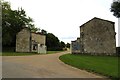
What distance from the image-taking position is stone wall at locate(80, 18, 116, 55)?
55812mm

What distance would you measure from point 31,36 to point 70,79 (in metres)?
53.7

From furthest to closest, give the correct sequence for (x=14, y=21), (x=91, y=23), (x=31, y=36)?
(x=14, y=21) → (x=31, y=36) → (x=91, y=23)

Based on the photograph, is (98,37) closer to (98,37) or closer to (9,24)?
(98,37)

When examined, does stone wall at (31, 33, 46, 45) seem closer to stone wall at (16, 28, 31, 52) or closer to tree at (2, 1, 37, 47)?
stone wall at (16, 28, 31, 52)

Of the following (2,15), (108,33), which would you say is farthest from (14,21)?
(108,33)

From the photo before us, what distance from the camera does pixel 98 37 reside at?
188ft

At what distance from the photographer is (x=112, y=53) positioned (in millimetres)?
55062

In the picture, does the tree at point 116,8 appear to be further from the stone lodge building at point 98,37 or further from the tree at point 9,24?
the tree at point 9,24

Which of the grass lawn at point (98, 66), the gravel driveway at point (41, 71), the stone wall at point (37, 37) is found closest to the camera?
the gravel driveway at point (41, 71)

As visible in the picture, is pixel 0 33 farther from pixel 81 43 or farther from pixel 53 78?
pixel 53 78

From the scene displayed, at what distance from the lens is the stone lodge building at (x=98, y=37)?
183ft

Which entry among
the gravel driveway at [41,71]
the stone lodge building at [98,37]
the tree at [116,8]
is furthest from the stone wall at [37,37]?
the gravel driveway at [41,71]

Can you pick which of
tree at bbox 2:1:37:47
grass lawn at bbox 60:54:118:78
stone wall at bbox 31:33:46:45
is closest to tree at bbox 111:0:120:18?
grass lawn at bbox 60:54:118:78

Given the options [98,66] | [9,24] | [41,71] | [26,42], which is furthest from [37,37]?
[41,71]
